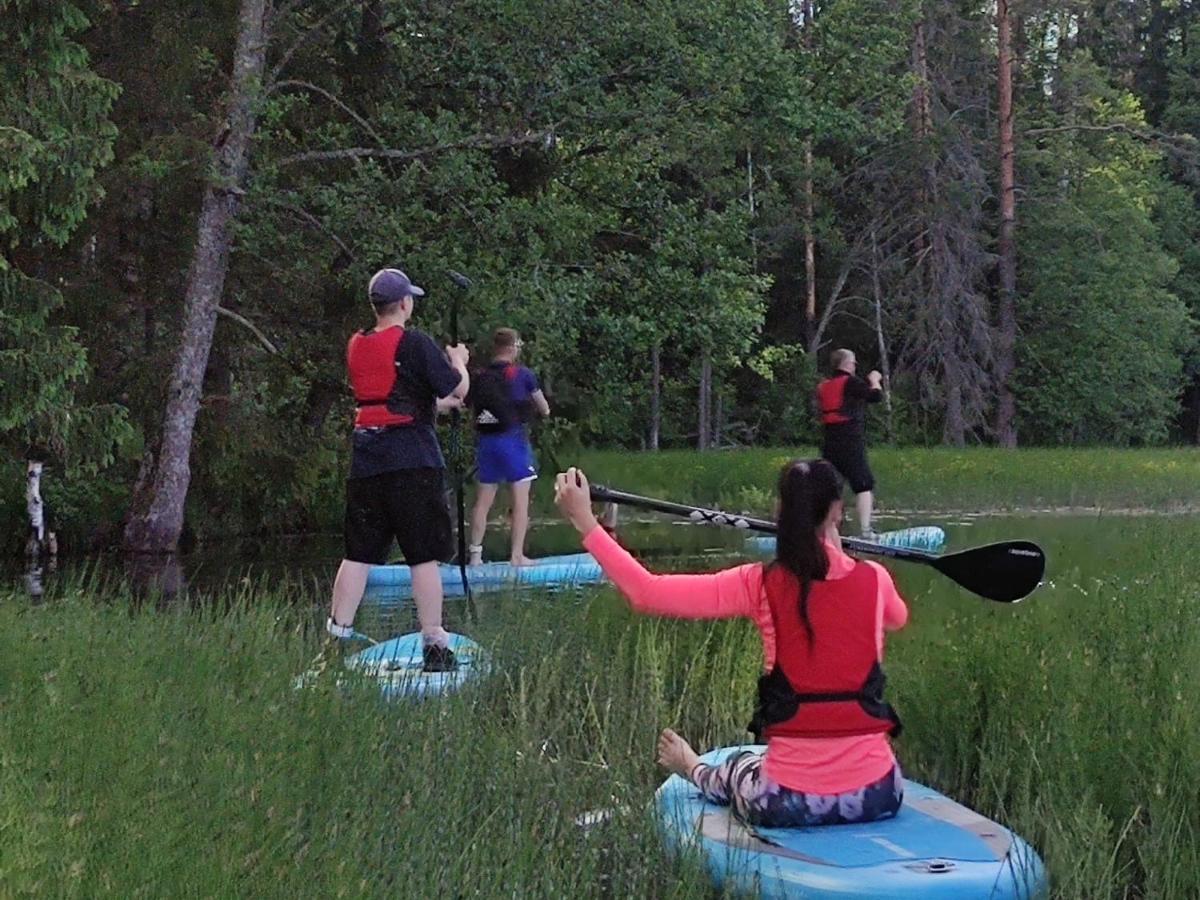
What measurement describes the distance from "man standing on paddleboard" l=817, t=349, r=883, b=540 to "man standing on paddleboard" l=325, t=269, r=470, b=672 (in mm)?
6824

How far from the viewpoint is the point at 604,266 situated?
18906 millimetres

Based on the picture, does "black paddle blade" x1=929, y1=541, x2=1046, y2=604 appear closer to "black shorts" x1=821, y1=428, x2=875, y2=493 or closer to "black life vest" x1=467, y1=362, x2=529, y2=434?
"black life vest" x1=467, y1=362, x2=529, y2=434

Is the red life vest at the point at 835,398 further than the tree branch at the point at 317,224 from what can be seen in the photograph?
No

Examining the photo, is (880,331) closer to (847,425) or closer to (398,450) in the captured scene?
(847,425)

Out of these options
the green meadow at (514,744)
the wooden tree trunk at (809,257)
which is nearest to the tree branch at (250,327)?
the green meadow at (514,744)

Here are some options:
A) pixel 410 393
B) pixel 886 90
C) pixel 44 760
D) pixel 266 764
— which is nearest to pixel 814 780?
pixel 266 764

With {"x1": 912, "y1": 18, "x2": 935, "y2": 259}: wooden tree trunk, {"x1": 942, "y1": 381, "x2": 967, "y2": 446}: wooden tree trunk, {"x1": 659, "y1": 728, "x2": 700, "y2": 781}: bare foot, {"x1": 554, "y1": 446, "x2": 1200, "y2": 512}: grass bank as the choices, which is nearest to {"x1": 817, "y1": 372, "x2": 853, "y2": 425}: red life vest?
{"x1": 554, "y1": 446, "x2": 1200, "y2": 512}: grass bank

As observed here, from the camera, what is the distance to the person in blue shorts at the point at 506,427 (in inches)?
467

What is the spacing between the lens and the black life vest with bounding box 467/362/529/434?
11.9 metres

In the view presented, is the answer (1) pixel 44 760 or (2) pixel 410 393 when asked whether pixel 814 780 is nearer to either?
(1) pixel 44 760

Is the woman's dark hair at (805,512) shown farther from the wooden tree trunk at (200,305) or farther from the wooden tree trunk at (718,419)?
the wooden tree trunk at (718,419)

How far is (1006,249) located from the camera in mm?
36906

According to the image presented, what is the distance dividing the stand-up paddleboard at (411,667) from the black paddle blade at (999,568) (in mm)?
1853

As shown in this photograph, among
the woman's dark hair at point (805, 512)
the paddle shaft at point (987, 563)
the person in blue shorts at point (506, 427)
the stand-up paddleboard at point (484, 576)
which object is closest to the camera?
the woman's dark hair at point (805, 512)
